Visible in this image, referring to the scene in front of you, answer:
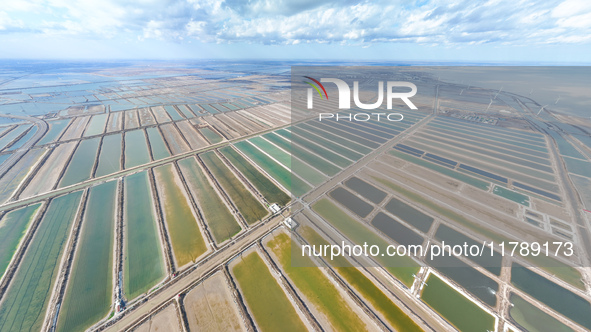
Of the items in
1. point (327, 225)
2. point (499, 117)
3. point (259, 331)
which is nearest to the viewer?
point (259, 331)

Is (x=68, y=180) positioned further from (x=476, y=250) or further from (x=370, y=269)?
(x=476, y=250)

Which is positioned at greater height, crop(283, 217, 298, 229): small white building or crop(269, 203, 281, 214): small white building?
crop(269, 203, 281, 214): small white building

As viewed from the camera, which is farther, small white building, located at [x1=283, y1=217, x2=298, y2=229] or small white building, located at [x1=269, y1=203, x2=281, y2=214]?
small white building, located at [x1=269, y1=203, x2=281, y2=214]

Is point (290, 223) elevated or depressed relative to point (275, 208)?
depressed

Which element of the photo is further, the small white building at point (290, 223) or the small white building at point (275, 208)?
the small white building at point (275, 208)

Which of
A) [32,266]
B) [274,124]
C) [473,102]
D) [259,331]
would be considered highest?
A: [473,102]

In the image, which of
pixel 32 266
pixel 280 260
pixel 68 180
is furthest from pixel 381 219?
pixel 68 180

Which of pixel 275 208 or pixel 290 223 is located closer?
pixel 290 223

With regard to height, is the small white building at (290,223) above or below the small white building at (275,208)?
below
